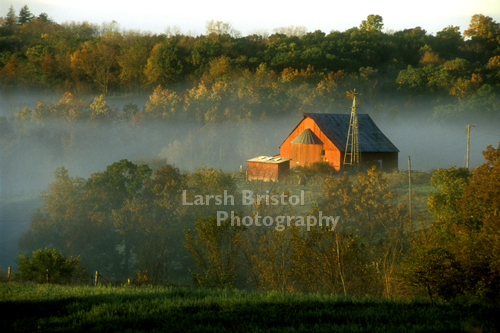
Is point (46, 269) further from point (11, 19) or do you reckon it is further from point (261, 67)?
point (11, 19)

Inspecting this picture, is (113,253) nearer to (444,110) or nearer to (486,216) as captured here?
(486,216)

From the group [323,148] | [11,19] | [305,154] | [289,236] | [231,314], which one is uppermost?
[11,19]

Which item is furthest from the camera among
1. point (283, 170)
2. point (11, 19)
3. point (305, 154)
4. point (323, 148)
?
point (11, 19)

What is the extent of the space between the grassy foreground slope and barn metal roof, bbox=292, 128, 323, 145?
30.3 metres

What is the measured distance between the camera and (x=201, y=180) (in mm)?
33375

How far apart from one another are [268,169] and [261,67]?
40.8 metres

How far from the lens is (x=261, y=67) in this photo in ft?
244

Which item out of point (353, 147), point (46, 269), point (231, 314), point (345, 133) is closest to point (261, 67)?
point (345, 133)

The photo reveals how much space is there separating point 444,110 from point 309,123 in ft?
118

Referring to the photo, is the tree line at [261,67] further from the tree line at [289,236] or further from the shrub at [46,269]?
the shrub at [46,269]

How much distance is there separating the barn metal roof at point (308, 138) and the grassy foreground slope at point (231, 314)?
30.3 m

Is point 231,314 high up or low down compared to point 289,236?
up

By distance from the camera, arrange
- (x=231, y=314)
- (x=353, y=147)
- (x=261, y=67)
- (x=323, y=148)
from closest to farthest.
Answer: (x=231, y=314), (x=353, y=147), (x=323, y=148), (x=261, y=67)

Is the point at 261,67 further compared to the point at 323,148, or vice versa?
the point at 261,67
